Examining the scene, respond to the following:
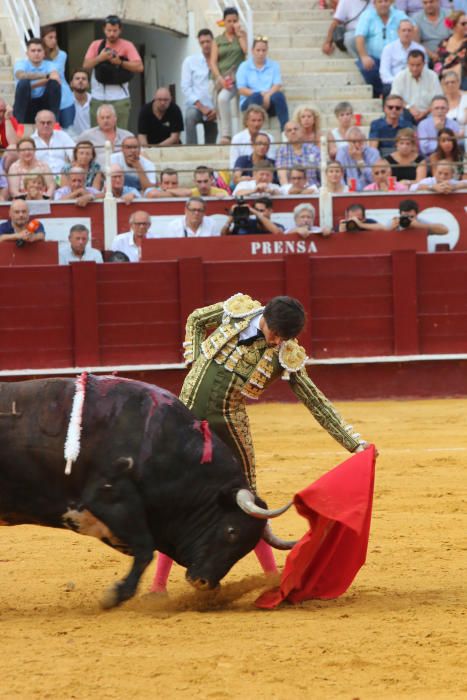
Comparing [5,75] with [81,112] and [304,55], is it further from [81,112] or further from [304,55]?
[304,55]

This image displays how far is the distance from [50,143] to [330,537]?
20.5 feet

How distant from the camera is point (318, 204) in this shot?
397 inches

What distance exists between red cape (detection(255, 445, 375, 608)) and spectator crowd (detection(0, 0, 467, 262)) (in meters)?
4.91

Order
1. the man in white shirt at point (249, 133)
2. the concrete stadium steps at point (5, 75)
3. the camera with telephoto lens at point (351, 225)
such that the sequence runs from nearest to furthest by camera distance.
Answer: the camera with telephoto lens at point (351, 225), the man in white shirt at point (249, 133), the concrete stadium steps at point (5, 75)

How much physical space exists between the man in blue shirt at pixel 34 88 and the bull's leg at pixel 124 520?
22.9ft

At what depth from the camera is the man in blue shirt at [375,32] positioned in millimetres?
12031

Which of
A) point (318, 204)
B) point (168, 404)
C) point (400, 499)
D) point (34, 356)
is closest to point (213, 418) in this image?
point (168, 404)

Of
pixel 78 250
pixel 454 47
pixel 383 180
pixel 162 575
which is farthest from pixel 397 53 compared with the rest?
pixel 162 575

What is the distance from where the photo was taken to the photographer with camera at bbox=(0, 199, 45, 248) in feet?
30.6

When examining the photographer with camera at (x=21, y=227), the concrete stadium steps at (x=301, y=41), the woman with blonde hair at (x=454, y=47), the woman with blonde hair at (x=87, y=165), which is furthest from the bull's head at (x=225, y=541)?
the concrete stadium steps at (x=301, y=41)

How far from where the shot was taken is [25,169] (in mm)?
9797

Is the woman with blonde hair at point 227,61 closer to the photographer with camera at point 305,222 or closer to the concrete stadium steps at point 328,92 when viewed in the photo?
the concrete stadium steps at point 328,92

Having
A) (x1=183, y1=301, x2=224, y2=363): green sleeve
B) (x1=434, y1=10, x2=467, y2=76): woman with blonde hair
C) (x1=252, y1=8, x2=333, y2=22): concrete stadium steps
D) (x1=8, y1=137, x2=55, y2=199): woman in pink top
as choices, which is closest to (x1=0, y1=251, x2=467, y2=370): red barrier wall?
(x1=8, y1=137, x2=55, y2=199): woman in pink top

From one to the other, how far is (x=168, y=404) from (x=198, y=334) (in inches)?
15.4
